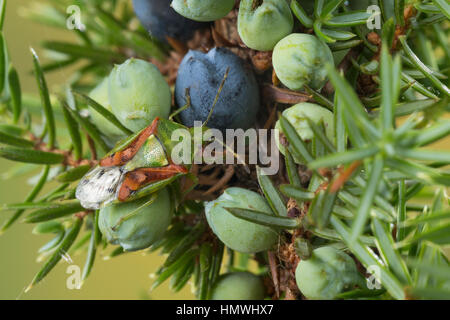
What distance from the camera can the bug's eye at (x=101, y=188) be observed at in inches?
15.5

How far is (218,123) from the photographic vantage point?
1.44 ft

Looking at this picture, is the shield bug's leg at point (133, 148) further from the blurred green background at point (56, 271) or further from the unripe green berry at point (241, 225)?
the blurred green background at point (56, 271)

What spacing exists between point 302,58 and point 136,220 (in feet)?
0.66

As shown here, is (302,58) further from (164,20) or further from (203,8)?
(164,20)

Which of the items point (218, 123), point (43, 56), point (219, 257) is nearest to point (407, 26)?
point (218, 123)

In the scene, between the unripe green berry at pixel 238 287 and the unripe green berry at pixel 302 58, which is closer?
the unripe green berry at pixel 302 58

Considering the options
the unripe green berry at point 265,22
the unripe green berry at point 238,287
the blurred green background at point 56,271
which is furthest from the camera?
the blurred green background at point 56,271

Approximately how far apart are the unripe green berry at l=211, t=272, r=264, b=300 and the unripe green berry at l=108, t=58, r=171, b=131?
0.19 m

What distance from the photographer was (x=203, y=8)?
396 millimetres

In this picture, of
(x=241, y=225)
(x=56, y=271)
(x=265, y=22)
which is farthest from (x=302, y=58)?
(x=56, y=271)

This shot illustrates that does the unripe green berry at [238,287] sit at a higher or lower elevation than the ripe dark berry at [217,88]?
lower

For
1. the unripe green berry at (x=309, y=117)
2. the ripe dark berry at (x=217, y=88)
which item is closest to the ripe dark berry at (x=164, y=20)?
the ripe dark berry at (x=217, y=88)

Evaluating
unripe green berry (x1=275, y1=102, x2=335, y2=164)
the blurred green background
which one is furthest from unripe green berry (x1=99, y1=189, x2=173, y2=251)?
the blurred green background

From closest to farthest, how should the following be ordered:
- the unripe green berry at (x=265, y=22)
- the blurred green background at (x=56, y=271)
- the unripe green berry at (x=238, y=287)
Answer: the unripe green berry at (x=265, y=22)
the unripe green berry at (x=238, y=287)
the blurred green background at (x=56, y=271)
